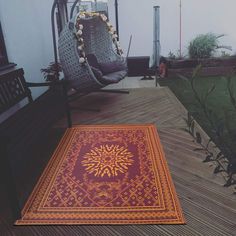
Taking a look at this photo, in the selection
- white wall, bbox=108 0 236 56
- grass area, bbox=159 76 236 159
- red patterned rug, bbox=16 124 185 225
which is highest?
white wall, bbox=108 0 236 56

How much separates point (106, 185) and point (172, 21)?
5090 millimetres

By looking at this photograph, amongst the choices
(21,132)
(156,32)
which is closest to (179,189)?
(21,132)

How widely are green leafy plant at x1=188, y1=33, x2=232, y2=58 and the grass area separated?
77 cm

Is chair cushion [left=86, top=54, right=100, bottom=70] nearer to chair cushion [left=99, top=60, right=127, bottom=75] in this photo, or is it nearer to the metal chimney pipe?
chair cushion [left=99, top=60, right=127, bottom=75]

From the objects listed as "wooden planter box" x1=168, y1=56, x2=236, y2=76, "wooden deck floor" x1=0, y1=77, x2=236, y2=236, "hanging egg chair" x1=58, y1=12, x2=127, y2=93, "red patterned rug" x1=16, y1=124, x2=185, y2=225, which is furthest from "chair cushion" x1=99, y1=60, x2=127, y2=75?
"red patterned rug" x1=16, y1=124, x2=185, y2=225

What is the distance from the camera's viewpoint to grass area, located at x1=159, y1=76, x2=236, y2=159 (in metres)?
0.82

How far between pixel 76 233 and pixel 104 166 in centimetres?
79

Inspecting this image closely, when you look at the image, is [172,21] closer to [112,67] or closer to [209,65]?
[209,65]

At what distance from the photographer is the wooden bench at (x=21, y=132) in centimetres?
164

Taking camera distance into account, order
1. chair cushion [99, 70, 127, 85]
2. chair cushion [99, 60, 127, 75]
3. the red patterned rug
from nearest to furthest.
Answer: the red patterned rug, chair cushion [99, 70, 127, 85], chair cushion [99, 60, 127, 75]

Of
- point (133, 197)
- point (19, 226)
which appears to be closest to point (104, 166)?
point (133, 197)

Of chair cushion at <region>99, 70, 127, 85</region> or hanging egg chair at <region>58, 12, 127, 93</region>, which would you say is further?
chair cushion at <region>99, 70, 127, 85</region>

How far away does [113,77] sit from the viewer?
4.09m

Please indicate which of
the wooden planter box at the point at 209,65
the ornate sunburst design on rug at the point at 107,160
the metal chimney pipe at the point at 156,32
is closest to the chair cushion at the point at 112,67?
the metal chimney pipe at the point at 156,32
